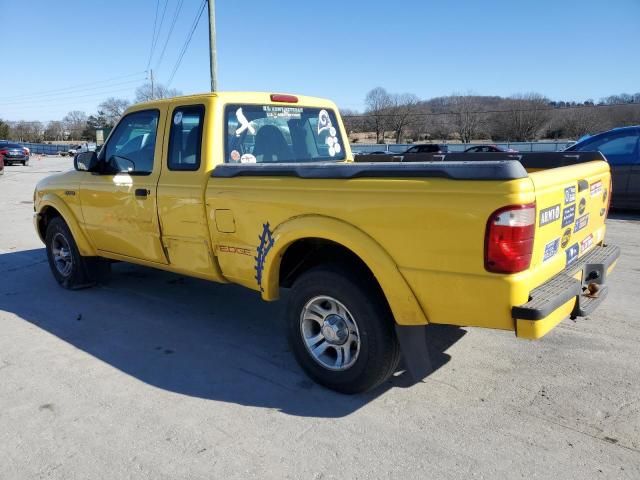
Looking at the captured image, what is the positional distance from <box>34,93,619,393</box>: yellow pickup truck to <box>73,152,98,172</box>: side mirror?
0.8 inches

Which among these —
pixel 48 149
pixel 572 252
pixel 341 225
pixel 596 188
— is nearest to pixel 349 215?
pixel 341 225

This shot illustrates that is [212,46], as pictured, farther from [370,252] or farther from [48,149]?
[48,149]

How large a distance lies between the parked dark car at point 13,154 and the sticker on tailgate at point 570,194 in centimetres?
3757

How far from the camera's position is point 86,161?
5.25m

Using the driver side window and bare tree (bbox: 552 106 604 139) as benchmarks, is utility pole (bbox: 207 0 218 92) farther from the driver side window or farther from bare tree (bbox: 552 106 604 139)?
bare tree (bbox: 552 106 604 139)

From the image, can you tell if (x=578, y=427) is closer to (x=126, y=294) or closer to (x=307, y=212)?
(x=307, y=212)

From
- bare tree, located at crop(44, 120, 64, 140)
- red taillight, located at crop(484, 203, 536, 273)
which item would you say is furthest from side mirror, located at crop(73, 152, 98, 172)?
bare tree, located at crop(44, 120, 64, 140)

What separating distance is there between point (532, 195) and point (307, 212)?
137cm

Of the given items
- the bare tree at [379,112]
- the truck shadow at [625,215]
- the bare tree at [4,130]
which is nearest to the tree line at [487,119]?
the bare tree at [379,112]

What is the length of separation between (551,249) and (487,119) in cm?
5810

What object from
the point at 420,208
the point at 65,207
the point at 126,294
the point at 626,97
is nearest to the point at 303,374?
the point at 420,208

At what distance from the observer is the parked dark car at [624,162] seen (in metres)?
9.88

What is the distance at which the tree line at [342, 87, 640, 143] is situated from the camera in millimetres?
47031

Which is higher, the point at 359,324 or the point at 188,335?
the point at 359,324
